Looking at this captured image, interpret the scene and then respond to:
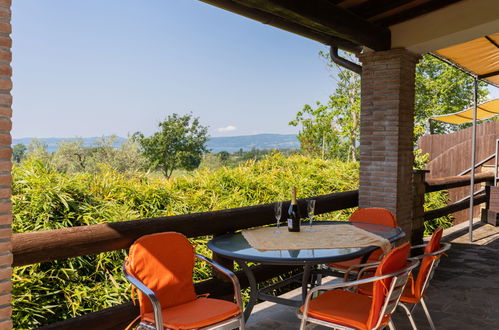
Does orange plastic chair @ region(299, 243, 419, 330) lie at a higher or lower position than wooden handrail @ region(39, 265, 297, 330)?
higher

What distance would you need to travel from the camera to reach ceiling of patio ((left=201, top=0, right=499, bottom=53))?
3.73 meters

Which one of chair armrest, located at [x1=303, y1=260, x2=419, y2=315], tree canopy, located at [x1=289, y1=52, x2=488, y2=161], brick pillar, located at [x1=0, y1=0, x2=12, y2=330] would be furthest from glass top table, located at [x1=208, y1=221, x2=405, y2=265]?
tree canopy, located at [x1=289, y1=52, x2=488, y2=161]

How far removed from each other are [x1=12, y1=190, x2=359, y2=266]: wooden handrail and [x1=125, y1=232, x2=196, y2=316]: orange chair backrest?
186 millimetres

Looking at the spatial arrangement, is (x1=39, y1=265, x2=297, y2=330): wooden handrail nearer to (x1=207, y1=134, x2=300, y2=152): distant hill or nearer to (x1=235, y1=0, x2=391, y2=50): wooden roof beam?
(x1=235, y1=0, x2=391, y2=50): wooden roof beam

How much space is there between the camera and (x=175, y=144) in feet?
133

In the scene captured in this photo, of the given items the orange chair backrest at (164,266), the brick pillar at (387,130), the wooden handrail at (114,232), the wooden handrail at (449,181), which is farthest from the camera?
the wooden handrail at (449,181)

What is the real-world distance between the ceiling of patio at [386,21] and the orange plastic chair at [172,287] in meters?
2.00

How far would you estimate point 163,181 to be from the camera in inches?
186

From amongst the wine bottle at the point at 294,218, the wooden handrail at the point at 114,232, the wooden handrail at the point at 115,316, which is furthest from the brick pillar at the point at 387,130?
the wooden handrail at the point at 115,316

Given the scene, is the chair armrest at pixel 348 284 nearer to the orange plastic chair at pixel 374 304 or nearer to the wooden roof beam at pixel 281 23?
the orange plastic chair at pixel 374 304

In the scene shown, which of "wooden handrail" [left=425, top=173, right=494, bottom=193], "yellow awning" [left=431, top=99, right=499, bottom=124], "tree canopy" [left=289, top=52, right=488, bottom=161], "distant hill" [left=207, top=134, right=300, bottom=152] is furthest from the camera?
"distant hill" [left=207, top=134, right=300, bottom=152]

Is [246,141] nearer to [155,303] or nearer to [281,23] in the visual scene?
[281,23]

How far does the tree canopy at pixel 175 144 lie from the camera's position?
3950 cm

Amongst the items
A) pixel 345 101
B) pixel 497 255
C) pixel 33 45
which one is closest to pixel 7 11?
pixel 497 255
